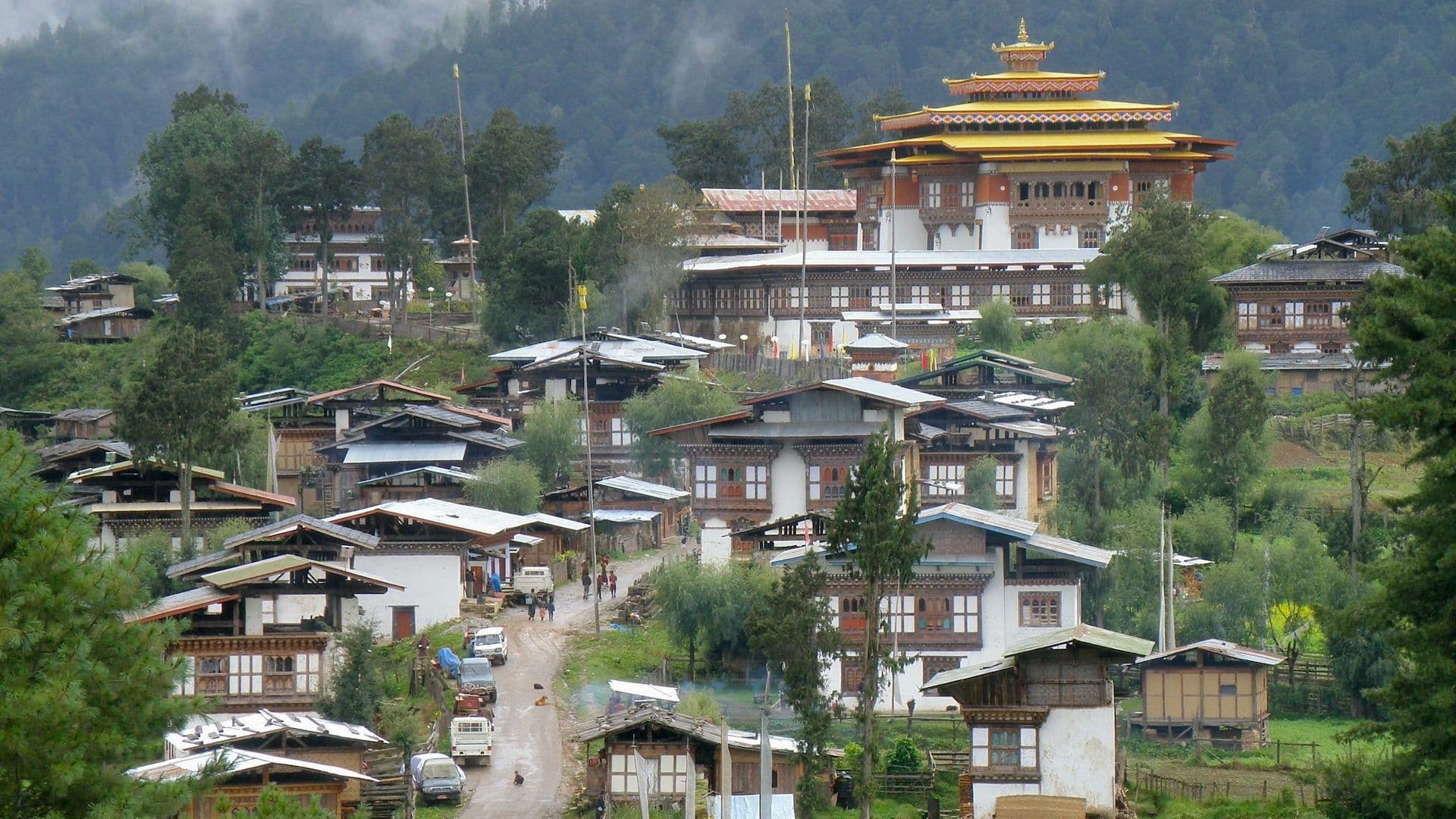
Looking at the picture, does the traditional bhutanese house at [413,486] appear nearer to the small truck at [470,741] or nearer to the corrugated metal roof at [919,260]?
the corrugated metal roof at [919,260]

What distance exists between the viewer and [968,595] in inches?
1919

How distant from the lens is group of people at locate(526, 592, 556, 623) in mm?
53281

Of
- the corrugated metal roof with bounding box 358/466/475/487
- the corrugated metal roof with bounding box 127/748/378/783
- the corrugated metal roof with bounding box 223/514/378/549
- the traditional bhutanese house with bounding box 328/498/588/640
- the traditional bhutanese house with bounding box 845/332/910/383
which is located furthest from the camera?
the traditional bhutanese house with bounding box 845/332/910/383

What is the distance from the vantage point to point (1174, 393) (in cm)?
6562

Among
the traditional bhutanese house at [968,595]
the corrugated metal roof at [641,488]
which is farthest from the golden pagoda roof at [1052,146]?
the traditional bhutanese house at [968,595]

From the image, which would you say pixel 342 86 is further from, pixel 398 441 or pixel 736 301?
pixel 398 441

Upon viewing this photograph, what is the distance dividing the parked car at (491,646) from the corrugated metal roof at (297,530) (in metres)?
3.20

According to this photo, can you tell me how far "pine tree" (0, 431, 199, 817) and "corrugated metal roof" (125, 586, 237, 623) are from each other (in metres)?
19.3

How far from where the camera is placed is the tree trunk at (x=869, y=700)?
128ft

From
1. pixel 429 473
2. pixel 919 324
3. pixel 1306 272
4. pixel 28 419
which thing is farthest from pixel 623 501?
pixel 28 419

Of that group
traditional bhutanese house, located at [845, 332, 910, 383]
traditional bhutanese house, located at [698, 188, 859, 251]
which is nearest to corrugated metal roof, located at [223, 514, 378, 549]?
traditional bhutanese house, located at [845, 332, 910, 383]

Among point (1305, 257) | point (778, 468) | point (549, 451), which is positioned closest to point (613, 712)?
point (778, 468)

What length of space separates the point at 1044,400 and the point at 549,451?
12978mm

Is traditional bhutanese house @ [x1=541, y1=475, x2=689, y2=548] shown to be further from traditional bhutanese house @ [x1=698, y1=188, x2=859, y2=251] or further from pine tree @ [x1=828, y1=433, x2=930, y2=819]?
traditional bhutanese house @ [x1=698, y1=188, x2=859, y2=251]
